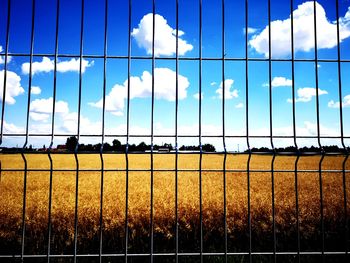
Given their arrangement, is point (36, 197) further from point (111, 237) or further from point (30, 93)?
point (30, 93)

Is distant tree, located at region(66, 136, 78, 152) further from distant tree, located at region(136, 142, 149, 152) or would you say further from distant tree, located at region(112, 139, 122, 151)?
distant tree, located at region(136, 142, 149, 152)

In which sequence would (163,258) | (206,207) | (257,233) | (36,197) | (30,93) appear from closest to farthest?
(30,93)
(163,258)
(257,233)
(206,207)
(36,197)

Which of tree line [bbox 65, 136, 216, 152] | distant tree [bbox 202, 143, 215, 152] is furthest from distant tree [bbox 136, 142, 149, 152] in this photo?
distant tree [bbox 202, 143, 215, 152]

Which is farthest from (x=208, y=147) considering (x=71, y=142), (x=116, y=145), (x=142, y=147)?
(x=71, y=142)

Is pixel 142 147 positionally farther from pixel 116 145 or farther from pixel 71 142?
pixel 71 142

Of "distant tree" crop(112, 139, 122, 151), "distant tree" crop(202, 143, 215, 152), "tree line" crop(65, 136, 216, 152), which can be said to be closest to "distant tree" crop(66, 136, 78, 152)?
"tree line" crop(65, 136, 216, 152)

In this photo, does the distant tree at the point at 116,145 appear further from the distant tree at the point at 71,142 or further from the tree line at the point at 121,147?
the distant tree at the point at 71,142

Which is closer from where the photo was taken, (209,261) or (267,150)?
(267,150)

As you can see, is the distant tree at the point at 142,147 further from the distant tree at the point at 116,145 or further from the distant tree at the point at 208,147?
the distant tree at the point at 208,147

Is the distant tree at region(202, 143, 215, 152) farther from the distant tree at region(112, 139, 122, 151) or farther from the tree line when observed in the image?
the distant tree at region(112, 139, 122, 151)

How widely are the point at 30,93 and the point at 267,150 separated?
2474 millimetres

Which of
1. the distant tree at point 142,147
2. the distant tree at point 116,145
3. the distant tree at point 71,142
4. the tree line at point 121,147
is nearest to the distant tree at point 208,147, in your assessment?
the tree line at point 121,147

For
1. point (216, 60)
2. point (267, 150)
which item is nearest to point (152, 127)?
point (216, 60)

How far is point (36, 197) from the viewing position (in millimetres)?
7848
